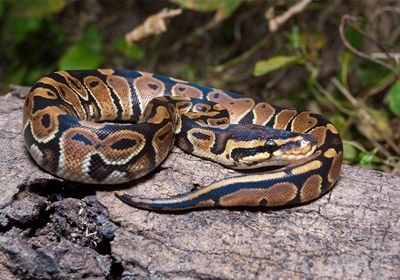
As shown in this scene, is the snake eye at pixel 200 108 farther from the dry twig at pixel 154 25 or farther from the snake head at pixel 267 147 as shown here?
the dry twig at pixel 154 25

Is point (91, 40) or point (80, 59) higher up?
point (91, 40)

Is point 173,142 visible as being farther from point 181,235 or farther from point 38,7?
point 38,7

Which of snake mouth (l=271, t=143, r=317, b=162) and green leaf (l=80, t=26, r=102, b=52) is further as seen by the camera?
green leaf (l=80, t=26, r=102, b=52)

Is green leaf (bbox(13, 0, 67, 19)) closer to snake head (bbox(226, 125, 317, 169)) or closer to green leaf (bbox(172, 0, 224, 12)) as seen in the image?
green leaf (bbox(172, 0, 224, 12))

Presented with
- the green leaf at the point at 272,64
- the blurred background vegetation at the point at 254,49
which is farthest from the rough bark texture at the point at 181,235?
the green leaf at the point at 272,64

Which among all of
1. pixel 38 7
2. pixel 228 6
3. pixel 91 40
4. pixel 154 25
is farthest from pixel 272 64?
pixel 38 7

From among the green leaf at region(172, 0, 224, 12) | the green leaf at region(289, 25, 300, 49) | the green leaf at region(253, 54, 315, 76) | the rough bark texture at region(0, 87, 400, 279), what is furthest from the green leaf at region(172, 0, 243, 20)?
the rough bark texture at region(0, 87, 400, 279)

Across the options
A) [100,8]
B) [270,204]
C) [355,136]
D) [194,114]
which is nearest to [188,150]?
[194,114]

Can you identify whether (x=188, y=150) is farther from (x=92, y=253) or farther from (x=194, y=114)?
(x=92, y=253)
